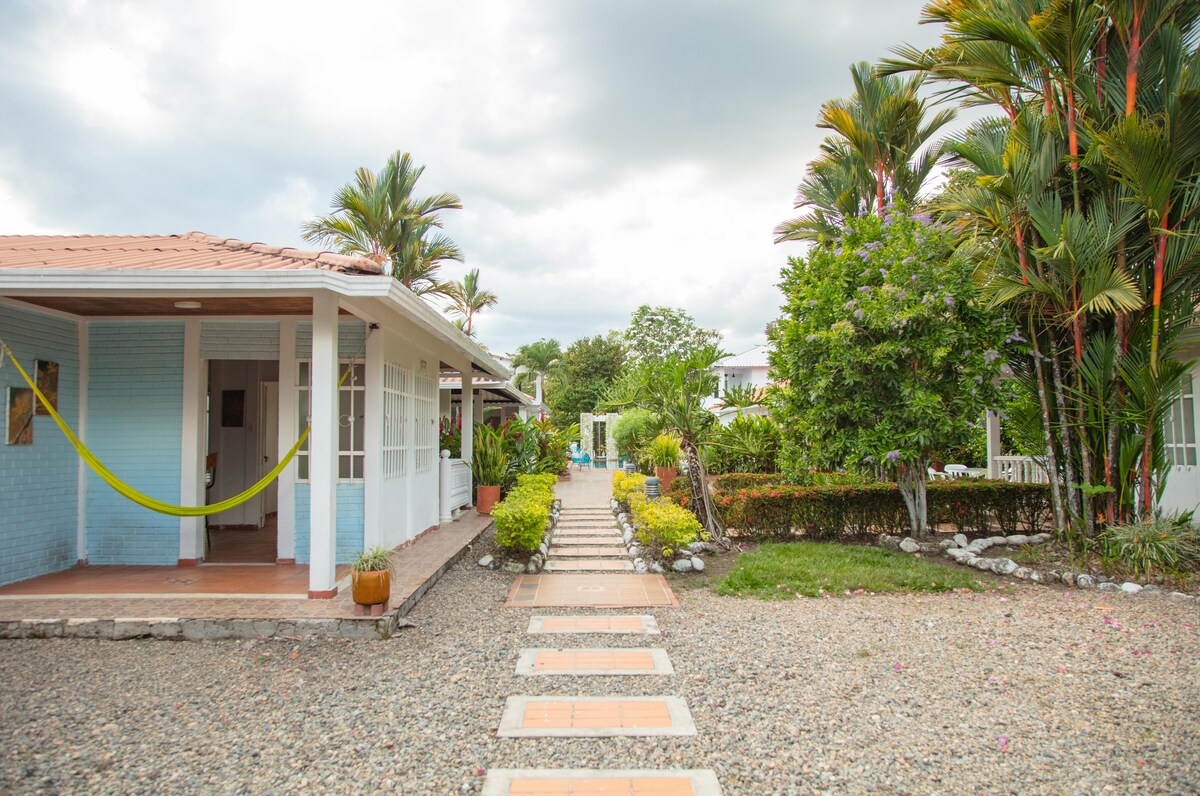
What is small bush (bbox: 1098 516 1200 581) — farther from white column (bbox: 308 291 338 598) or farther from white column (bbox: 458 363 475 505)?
white column (bbox: 458 363 475 505)

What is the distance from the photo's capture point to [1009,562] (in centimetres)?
691

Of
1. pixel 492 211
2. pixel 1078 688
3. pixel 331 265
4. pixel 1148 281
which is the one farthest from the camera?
pixel 492 211

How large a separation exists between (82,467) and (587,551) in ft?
17.2

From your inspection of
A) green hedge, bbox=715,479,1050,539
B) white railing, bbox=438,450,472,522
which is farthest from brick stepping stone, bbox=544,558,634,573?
white railing, bbox=438,450,472,522

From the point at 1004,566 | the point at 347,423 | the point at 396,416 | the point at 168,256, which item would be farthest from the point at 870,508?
the point at 168,256

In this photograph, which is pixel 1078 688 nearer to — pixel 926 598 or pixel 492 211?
pixel 926 598

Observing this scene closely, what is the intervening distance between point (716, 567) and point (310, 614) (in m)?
4.32

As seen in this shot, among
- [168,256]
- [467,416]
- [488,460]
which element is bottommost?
[488,460]

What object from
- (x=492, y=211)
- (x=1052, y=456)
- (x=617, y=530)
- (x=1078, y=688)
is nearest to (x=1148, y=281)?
(x=1052, y=456)

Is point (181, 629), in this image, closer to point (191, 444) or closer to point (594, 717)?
point (191, 444)

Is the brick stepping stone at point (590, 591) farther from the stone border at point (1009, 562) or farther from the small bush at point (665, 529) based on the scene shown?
the stone border at point (1009, 562)

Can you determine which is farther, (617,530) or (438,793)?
(617,530)

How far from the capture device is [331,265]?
16.7 ft

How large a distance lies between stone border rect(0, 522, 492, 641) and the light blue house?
1.81ft
